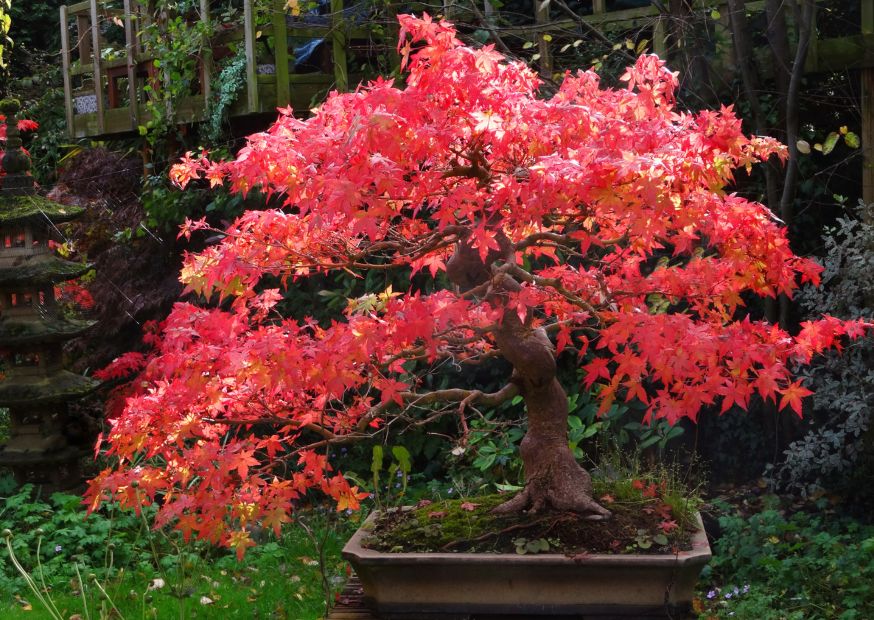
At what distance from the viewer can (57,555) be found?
13.4 ft

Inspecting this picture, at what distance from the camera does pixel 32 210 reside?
5016 millimetres

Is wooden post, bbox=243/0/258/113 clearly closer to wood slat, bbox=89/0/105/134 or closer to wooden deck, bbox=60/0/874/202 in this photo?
wooden deck, bbox=60/0/874/202

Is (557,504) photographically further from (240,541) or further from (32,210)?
(32,210)

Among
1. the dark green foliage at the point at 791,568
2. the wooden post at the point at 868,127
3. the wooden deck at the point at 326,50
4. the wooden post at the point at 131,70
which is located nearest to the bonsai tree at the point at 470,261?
the dark green foliage at the point at 791,568

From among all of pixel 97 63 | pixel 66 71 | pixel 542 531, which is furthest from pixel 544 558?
pixel 66 71

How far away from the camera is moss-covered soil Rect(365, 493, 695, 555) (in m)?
2.54

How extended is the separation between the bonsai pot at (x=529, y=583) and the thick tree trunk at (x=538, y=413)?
0.28 meters

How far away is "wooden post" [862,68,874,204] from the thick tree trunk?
2006 mm

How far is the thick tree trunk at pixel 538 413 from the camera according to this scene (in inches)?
107

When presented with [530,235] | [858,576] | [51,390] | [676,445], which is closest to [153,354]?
[51,390]

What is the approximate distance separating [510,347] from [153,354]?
129 inches

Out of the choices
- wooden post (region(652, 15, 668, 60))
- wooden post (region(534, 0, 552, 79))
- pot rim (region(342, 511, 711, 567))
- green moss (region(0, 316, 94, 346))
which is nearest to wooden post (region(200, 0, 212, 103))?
green moss (region(0, 316, 94, 346))

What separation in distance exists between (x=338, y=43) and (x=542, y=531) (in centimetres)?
320

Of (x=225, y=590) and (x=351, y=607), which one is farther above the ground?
(x=351, y=607)
